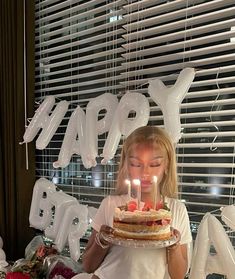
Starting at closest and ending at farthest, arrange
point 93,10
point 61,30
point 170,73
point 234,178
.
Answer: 1. point 234,178
2. point 170,73
3. point 93,10
4. point 61,30

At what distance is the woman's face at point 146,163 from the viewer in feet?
3.99

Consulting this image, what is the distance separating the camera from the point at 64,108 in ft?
5.99

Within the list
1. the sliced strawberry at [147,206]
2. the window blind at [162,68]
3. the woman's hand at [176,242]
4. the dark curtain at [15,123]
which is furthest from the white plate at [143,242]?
the dark curtain at [15,123]

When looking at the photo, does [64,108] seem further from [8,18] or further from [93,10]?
[8,18]

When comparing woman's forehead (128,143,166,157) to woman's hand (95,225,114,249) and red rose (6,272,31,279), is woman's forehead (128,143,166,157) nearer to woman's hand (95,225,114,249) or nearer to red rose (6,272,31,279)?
woman's hand (95,225,114,249)

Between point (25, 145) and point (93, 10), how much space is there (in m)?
0.93

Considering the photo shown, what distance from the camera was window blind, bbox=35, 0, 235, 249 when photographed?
1.50 m

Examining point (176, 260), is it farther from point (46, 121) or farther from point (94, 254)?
point (46, 121)

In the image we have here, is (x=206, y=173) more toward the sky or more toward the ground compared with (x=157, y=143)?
more toward the ground

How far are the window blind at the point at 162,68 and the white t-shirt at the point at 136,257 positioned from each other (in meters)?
0.35

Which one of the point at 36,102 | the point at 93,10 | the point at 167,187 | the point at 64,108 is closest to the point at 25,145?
the point at 36,102

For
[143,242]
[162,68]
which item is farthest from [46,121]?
[143,242]

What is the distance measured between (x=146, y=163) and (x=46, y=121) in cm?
81

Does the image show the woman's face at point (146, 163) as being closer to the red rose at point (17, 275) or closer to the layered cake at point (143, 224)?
the layered cake at point (143, 224)
